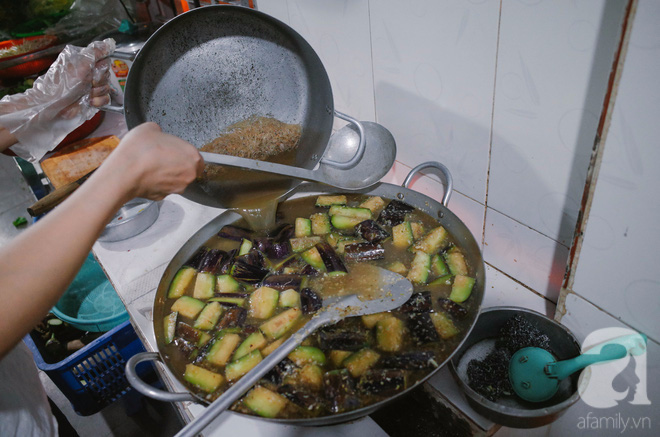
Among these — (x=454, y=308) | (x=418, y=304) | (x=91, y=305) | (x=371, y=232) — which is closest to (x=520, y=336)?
(x=454, y=308)

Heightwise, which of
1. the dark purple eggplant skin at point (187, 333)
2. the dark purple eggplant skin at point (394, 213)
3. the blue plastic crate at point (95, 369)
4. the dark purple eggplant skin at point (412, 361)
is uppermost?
the dark purple eggplant skin at point (394, 213)

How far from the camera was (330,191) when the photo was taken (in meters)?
2.07

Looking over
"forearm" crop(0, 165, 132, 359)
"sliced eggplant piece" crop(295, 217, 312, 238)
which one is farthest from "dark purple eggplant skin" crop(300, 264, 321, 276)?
"forearm" crop(0, 165, 132, 359)

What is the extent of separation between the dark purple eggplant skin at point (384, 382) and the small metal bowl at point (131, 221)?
1380 millimetres

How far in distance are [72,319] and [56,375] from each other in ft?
0.92

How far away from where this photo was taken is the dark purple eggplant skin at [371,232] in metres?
1.76

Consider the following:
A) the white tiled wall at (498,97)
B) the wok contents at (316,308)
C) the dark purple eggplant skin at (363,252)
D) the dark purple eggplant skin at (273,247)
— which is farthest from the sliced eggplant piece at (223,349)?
the white tiled wall at (498,97)

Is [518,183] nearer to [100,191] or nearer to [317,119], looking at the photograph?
[317,119]

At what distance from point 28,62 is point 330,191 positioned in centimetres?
289

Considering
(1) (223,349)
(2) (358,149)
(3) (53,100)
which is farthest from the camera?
(3) (53,100)

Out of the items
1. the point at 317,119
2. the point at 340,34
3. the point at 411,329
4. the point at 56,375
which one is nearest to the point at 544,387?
the point at 411,329

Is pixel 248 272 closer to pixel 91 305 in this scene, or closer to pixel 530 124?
pixel 530 124

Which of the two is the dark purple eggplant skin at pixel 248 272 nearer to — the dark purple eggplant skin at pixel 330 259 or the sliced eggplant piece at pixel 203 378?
the dark purple eggplant skin at pixel 330 259

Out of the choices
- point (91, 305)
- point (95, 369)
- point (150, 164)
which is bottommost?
point (95, 369)
